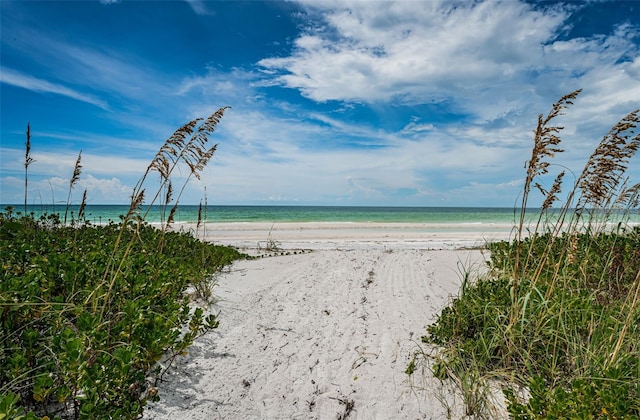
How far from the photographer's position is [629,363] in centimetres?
332

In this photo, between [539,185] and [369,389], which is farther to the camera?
[369,389]

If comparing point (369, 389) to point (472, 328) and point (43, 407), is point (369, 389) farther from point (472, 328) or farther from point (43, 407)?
point (43, 407)

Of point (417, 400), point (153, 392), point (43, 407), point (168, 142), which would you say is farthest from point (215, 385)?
point (168, 142)

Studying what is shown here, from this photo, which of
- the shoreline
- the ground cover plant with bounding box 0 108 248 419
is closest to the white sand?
the ground cover plant with bounding box 0 108 248 419

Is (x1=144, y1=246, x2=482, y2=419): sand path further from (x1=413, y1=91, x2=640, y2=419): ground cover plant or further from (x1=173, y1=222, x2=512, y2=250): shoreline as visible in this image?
(x1=173, y1=222, x2=512, y2=250): shoreline

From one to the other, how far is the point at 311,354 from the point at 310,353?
3 cm

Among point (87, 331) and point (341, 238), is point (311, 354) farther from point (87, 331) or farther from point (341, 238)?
point (341, 238)

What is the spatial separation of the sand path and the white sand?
11 millimetres

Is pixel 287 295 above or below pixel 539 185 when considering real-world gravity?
below

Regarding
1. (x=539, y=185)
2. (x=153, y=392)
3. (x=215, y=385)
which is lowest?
(x=215, y=385)

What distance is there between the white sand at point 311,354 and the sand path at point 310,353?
0.01 meters

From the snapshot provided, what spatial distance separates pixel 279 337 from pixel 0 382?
279 centimetres

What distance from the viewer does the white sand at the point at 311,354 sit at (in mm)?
3496

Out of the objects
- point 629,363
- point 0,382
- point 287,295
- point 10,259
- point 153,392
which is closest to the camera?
point 0,382
